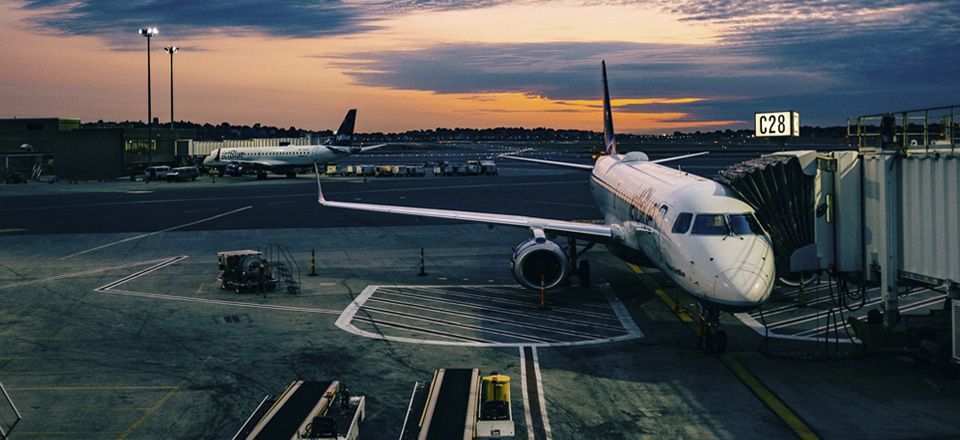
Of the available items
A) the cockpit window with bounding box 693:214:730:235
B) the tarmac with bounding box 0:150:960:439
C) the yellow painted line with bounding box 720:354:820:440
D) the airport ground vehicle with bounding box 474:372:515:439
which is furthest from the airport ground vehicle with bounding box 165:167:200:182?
the airport ground vehicle with bounding box 474:372:515:439

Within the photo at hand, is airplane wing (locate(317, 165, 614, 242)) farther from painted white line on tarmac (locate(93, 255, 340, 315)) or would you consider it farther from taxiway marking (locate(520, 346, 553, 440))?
taxiway marking (locate(520, 346, 553, 440))

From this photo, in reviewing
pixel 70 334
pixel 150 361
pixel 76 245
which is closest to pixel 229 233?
pixel 76 245

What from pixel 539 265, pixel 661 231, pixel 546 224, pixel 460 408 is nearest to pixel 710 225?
pixel 661 231

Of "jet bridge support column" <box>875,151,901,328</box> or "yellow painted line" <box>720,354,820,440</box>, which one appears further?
"jet bridge support column" <box>875,151,901,328</box>

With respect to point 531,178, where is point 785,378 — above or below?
below

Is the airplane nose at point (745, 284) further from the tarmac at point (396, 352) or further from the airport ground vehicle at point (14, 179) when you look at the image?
the airport ground vehicle at point (14, 179)

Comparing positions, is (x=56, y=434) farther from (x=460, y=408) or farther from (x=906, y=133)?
(x=906, y=133)

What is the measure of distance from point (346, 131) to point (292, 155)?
7.71 metres

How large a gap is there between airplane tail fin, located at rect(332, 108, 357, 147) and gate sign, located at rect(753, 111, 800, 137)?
82.2 m

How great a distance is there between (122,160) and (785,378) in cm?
11277

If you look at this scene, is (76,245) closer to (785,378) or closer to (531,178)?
(785,378)

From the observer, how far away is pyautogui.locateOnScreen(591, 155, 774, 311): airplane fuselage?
21.6m

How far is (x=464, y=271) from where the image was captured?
3894 cm

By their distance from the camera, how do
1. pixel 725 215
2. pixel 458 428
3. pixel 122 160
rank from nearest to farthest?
1. pixel 458 428
2. pixel 725 215
3. pixel 122 160
